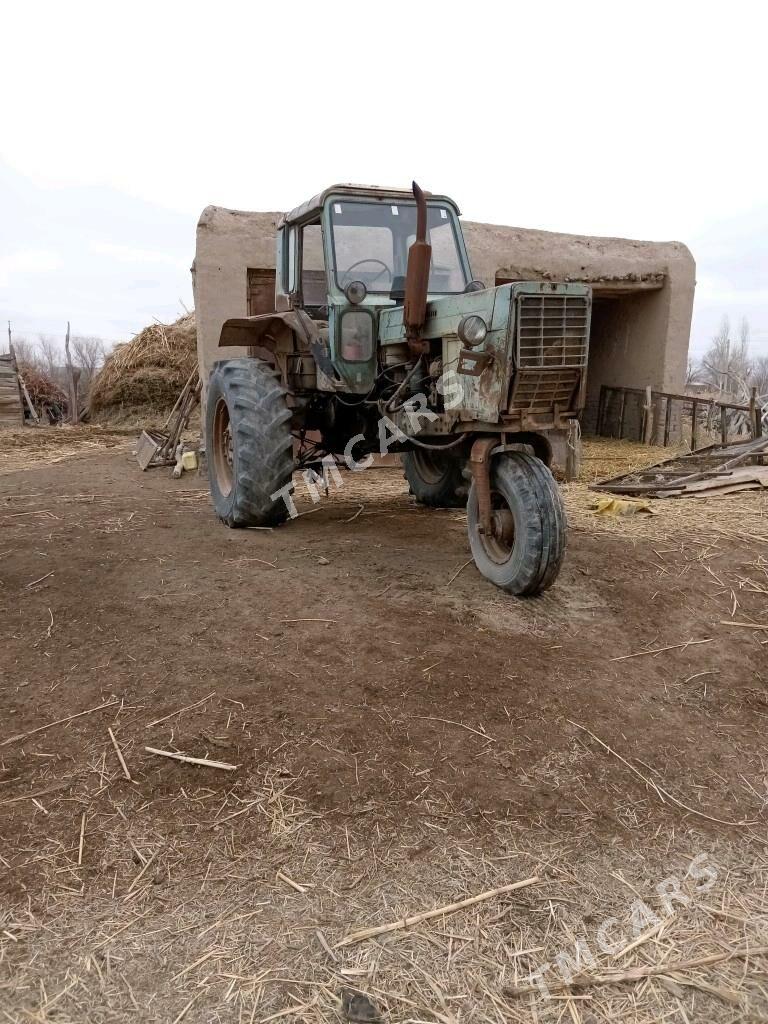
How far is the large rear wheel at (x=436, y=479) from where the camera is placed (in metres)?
6.28

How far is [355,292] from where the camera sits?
491 cm

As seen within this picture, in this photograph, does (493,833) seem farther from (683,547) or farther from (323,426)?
(323,426)

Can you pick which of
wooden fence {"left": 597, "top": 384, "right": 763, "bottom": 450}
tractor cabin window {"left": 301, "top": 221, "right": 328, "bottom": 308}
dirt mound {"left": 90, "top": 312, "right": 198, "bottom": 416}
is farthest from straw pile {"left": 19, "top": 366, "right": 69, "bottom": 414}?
tractor cabin window {"left": 301, "top": 221, "right": 328, "bottom": 308}

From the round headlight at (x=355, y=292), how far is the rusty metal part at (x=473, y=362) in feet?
3.49

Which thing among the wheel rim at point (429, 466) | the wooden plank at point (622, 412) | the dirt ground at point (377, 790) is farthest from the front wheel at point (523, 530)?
the wooden plank at point (622, 412)

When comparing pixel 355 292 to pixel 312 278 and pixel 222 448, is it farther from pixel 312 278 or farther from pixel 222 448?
pixel 222 448

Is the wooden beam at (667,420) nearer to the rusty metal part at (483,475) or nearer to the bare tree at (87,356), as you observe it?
the rusty metal part at (483,475)

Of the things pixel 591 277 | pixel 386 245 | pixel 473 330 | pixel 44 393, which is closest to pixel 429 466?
pixel 386 245

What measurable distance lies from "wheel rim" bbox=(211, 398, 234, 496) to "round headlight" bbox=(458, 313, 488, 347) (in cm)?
273

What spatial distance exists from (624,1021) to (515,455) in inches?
116

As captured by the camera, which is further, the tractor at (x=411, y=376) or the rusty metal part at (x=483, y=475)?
the rusty metal part at (x=483, y=475)

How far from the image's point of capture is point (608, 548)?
5.12 metres

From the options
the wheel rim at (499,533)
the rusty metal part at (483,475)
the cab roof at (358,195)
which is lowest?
the wheel rim at (499,533)

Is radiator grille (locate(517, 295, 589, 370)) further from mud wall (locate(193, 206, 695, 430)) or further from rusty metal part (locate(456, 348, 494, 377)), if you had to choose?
mud wall (locate(193, 206, 695, 430))
